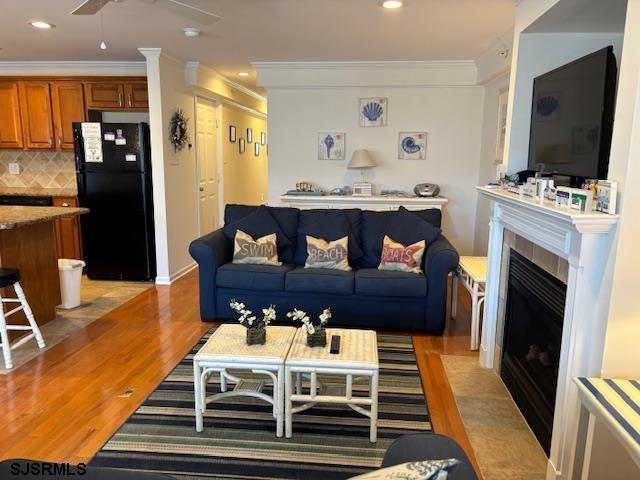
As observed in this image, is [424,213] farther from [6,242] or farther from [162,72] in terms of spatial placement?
[6,242]

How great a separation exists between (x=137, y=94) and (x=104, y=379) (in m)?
3.48

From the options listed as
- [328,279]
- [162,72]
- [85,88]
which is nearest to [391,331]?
[328,279]

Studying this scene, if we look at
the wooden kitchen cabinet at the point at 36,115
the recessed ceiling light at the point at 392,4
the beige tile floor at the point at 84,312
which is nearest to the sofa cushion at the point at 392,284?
the recessed ceiling light at the point at 392,4

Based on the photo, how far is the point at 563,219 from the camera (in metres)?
1.85

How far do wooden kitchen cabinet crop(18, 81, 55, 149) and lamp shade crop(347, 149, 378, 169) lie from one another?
354 centimetres

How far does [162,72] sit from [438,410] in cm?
418

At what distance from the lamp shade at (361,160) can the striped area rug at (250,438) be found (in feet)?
10.5

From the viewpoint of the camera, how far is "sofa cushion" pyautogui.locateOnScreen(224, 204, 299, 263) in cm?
436

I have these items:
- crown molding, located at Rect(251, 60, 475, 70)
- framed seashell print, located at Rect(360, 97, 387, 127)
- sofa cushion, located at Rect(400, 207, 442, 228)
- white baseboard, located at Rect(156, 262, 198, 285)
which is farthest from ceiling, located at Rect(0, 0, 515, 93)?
white baseboard, located at Rect(156, 262, 198, 285)

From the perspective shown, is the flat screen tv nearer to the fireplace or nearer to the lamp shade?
the fireplace

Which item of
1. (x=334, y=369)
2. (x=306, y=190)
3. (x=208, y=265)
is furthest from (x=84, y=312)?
(x=334, y=369)

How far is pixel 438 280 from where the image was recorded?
12.3 ft

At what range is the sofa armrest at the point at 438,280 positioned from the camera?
371 centimetres

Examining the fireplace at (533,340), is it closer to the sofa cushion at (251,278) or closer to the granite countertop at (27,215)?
the sofa cushion at (251,278)
